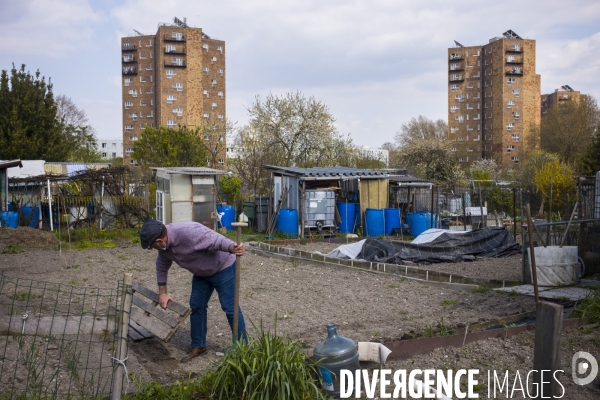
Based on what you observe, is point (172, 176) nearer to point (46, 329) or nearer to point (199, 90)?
point (46, 329)

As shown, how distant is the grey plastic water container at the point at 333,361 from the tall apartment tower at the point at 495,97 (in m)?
77.0

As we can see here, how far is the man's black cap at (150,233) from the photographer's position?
17.4 feet

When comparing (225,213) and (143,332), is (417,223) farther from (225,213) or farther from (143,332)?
(143,332)

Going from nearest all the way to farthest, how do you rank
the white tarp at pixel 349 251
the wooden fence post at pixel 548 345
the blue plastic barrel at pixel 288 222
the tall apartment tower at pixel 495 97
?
the wooden fence post at pixel 548 345, the white tarp at pixel 349 251, the blue plastic barrel at pixel 288 222, the tall apartment tower at pixel 495 97

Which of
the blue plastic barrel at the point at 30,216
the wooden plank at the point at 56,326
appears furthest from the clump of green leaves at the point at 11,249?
the wooden plank at the point at 56,326

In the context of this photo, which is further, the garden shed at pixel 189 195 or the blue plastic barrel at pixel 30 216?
the blue plastic barrel at pixel 30 216

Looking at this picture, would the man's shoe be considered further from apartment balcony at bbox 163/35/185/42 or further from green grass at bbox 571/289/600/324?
apartment balcony at bbox 163/35/185/42

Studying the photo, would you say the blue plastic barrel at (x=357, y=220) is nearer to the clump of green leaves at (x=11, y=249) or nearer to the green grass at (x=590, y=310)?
the clump of green leaves at (x=11, y=249)

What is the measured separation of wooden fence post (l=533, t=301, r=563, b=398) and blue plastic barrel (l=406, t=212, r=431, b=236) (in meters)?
17.2

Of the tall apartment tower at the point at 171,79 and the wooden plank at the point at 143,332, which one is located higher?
the tall apartment tower at the point at 171,79

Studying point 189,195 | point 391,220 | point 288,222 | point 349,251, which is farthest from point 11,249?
point 391,220

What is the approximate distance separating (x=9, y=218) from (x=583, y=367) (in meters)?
21.1

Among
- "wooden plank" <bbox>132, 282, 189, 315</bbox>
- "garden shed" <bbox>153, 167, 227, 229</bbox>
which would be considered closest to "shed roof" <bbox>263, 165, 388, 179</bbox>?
"garden shed" <bbox>153, 167, 227, 229</bbox>

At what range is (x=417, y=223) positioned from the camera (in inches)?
813
